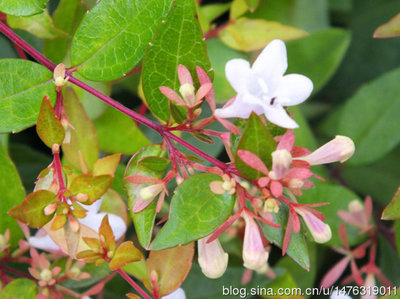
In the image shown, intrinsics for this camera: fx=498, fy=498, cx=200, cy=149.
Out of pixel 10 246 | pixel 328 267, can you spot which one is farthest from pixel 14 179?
pixel 328 267

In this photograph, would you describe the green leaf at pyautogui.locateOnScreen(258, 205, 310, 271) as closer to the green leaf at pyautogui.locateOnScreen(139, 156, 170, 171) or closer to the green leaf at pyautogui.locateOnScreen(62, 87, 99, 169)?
the green leaf at pyautogui.locateOnScreen(139, 156, 170, 171)

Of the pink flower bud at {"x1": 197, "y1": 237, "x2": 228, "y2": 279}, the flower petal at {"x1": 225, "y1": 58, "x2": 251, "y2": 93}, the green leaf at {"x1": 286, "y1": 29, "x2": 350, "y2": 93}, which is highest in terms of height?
the flower petal at {"x1": 225, "y1": 58, "x2": 251, "y2": 93}

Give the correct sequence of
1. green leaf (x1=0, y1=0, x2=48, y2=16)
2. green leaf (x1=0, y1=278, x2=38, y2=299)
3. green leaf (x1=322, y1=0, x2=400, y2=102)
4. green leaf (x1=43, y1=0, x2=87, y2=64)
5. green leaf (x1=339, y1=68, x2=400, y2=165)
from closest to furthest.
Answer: green leaf (x1=0, y1=0, x2=48, y2=16)
green leaf (x1=0, y1=278, x2=38, y2=299)
green leaf (x1=43, y1=0, x2=87, y2=64)
green leaf (x1=339, y1=68, x2=400, y2=165)
green leaf (x1=322, y1=0, x2=400, y2=102)

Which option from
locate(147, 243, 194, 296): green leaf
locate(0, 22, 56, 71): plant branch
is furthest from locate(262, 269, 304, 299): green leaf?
locate(0, 22, 56, 71): plant branch

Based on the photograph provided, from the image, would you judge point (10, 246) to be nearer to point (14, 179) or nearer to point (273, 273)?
point (14, 179)

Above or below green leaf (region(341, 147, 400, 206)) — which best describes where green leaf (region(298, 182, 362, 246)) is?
above
